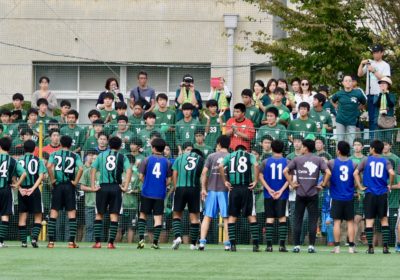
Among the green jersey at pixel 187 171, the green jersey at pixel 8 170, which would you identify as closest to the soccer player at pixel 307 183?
the green jersey at pixel 187 171

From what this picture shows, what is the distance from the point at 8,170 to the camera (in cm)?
2519

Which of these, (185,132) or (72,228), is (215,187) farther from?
(72,228)

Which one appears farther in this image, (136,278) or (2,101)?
(2,101)

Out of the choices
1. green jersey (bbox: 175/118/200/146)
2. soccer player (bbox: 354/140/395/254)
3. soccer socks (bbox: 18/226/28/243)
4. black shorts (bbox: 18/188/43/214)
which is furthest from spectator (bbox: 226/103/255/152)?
soccer socks (bbox: 18/226/28/243)

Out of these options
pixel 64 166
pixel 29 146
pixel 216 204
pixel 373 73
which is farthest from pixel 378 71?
pixel 29 146

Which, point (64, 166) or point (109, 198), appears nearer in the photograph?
point (109, 198)

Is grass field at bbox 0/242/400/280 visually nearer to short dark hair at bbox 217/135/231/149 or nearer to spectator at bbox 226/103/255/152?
short dark hair at bbox 217/135/231/149

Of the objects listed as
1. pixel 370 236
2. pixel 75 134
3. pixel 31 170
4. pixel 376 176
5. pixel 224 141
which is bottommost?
pixel 370 236

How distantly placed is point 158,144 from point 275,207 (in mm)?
2442

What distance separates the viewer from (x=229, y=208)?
2505 cm

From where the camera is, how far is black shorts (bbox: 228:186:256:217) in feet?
82.0

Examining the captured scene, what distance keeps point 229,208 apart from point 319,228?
2712 millimetres

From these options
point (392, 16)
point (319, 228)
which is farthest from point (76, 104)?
point (319, 228)

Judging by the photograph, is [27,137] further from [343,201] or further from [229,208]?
[343,201]
